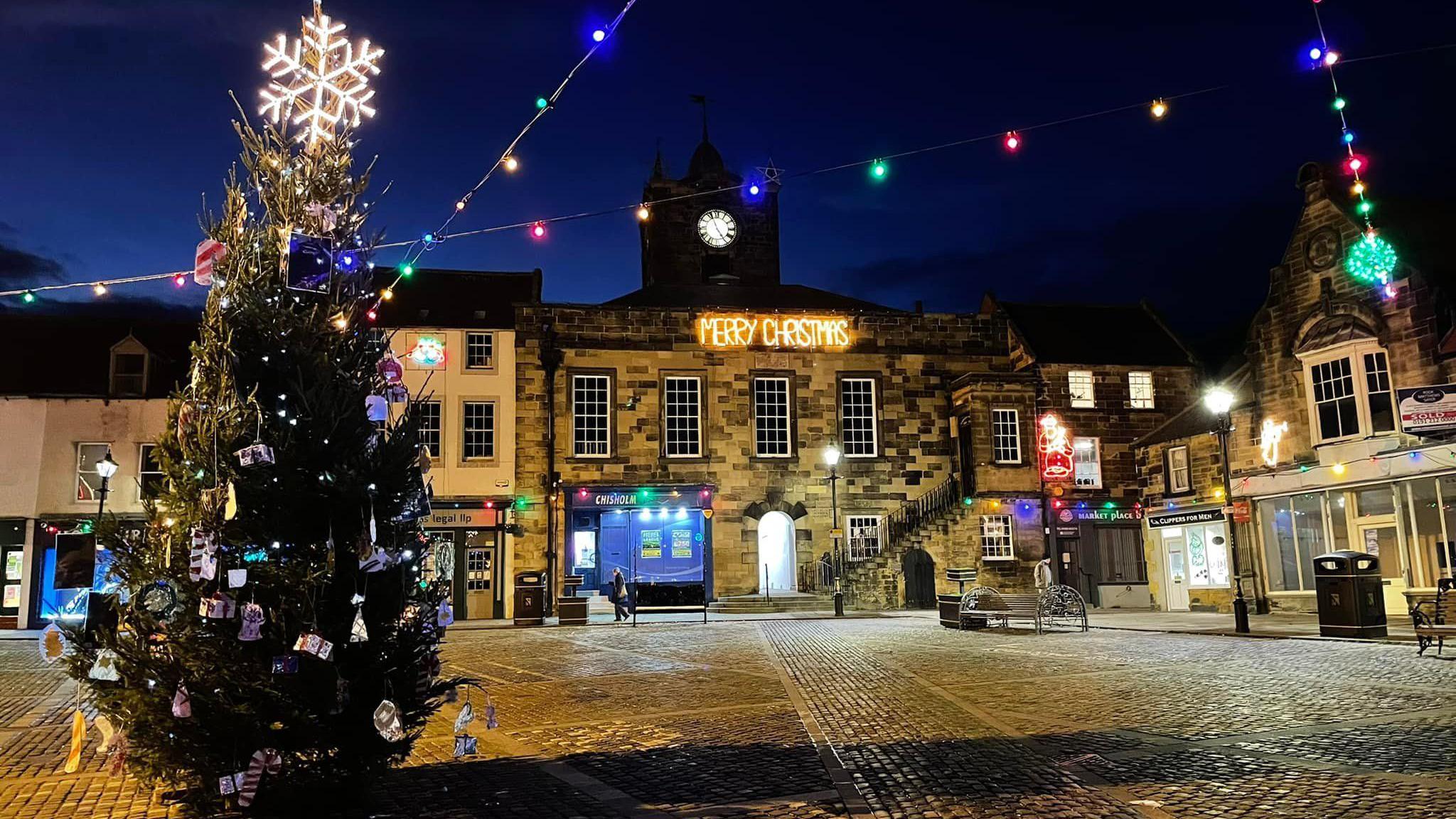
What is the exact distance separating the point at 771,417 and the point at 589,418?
18.1ft

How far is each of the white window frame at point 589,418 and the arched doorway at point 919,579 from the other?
9433 mm

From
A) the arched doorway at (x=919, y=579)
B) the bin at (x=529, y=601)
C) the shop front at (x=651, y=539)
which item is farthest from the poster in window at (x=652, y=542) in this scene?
the arched doorway at (x=919, y=579)

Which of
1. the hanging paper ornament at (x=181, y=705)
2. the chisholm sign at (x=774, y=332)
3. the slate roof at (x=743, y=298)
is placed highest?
the slate roof at (x=743, y=298)

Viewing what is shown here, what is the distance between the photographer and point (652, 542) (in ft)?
96.7

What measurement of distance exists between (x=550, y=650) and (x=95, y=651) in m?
11.1

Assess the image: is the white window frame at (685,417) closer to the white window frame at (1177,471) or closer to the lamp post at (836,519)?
the lamp post at (836,519)

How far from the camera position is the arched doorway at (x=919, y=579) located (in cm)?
2920

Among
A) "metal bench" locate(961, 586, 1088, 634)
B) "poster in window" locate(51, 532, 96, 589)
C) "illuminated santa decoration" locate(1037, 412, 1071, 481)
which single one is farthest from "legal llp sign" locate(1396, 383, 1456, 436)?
"poster in window" locate(51, 532, 96, 589)

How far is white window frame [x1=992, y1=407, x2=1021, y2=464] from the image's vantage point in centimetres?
3014

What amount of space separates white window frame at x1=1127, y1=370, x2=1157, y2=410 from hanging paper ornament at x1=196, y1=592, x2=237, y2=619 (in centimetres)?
3119

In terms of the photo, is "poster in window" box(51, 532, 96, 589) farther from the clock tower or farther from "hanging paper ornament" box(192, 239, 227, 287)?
"hanging paper ornament" box(192, 239, 227, 287)

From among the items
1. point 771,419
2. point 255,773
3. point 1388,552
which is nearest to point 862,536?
point 771,419

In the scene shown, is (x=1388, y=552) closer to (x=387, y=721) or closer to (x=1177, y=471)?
(x=1177, y=471)

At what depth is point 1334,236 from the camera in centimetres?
2202
